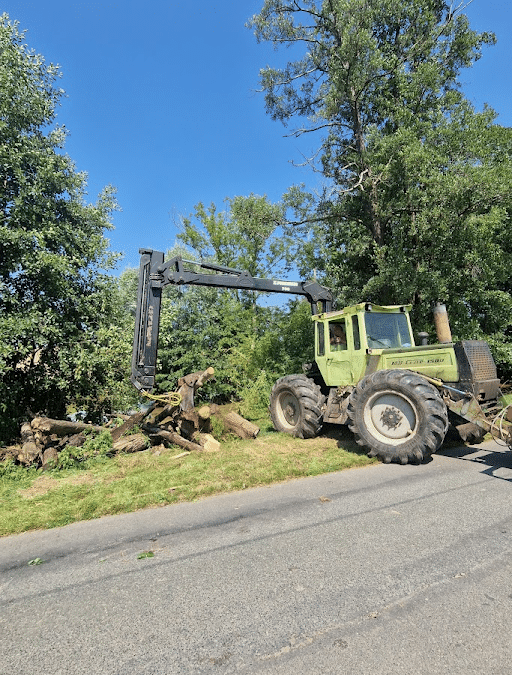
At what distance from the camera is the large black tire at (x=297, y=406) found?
8.30 meters

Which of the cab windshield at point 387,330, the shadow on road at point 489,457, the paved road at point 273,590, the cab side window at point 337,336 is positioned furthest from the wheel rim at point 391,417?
the cab side window at point 337,336

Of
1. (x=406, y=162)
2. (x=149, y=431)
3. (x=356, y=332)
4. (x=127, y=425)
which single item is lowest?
(x=149, y=431)

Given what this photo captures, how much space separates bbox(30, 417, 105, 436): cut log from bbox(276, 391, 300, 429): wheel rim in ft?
13.2

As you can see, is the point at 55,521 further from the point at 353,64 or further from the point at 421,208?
the point at 353,64

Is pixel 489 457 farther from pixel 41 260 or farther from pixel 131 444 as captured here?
pixel 41 260

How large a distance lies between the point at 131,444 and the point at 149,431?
68cm

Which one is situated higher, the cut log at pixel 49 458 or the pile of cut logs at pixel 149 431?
the pile of cut logs at pixel 149 431

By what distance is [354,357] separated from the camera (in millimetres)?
7969

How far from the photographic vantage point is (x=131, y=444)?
25.5ft

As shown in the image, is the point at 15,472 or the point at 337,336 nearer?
the point at 15,472

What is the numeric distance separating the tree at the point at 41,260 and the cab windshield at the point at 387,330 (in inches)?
236

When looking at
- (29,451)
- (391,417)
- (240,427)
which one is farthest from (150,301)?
(391,417)

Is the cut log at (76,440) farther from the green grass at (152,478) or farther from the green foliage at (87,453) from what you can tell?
the green grass at (152,478)

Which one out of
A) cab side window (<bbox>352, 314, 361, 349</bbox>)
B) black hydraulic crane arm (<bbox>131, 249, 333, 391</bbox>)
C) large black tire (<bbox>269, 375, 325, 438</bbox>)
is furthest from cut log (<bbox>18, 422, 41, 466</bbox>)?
cab side window (<bbox>352, 314, 361, 349</bbox>)
